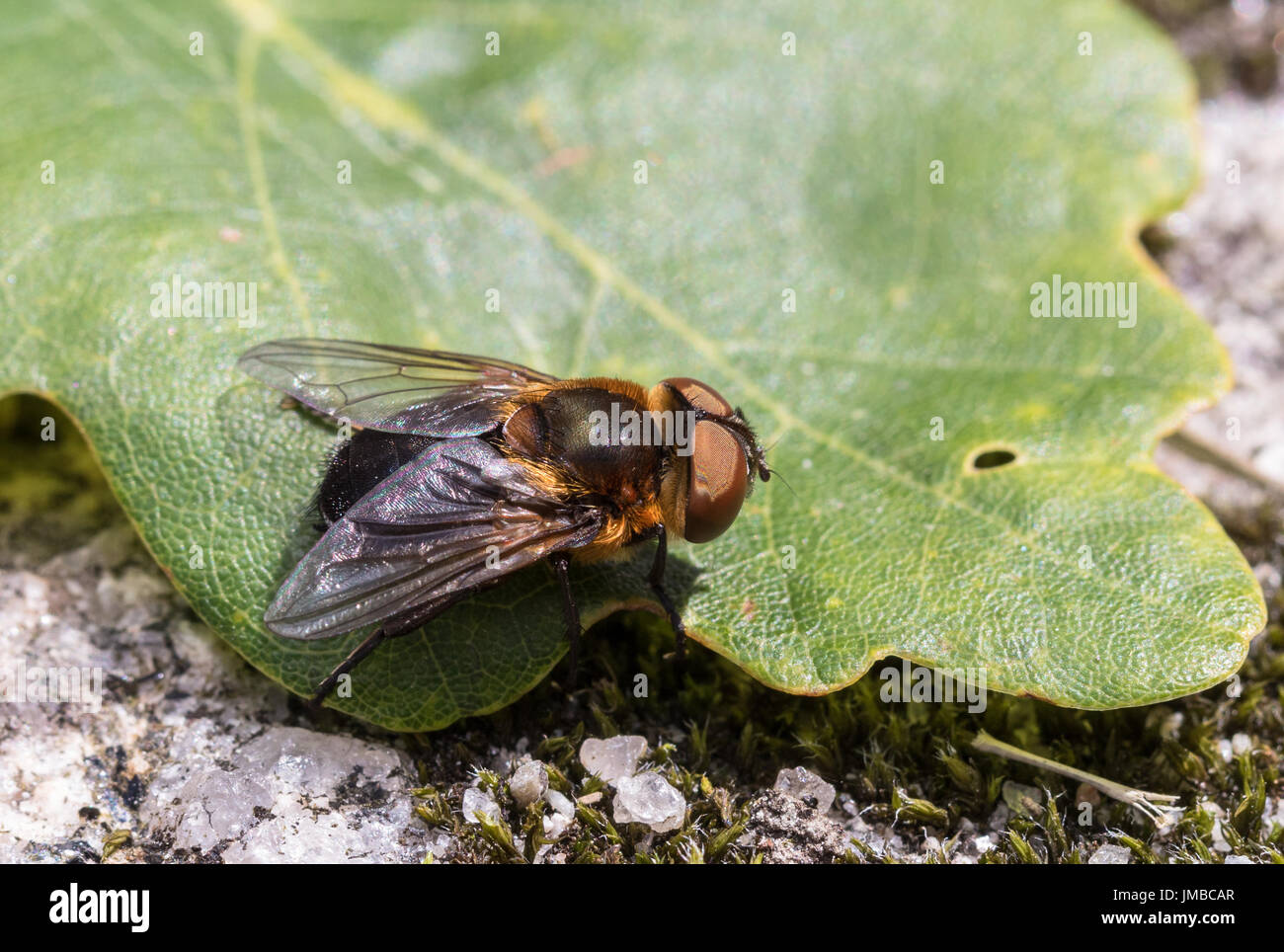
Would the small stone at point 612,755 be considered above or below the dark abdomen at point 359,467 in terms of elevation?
below

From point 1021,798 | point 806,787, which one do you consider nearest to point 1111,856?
point 1021,798

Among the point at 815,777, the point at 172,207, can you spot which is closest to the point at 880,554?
the point at 815,777

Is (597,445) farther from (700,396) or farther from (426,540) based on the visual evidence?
(426,540)

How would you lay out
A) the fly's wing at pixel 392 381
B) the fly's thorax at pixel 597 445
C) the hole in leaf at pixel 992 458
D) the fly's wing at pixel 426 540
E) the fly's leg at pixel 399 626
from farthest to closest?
the hole in leaf at pixel 992 458 → the fly's wing at pixel 392 381 → the fly's thorax at pixel 597 445 → the fly's leg at pixel 399 626 → the fly's wing at pixel 426 540

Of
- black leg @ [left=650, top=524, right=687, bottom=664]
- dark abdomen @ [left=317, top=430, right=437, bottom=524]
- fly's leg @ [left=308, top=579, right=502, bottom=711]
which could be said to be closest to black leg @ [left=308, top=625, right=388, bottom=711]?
fly's leg @ [left=308, top=579, right=502, bottom=711]

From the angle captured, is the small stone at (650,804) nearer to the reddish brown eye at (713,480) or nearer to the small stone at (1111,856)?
the reddish brown eye at (713,480)

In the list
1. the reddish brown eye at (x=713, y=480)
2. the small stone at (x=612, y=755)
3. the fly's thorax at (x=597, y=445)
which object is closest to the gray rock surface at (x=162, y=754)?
the small stone at (x=612, y=755)

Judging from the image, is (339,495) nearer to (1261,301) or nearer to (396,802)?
(396,802)
